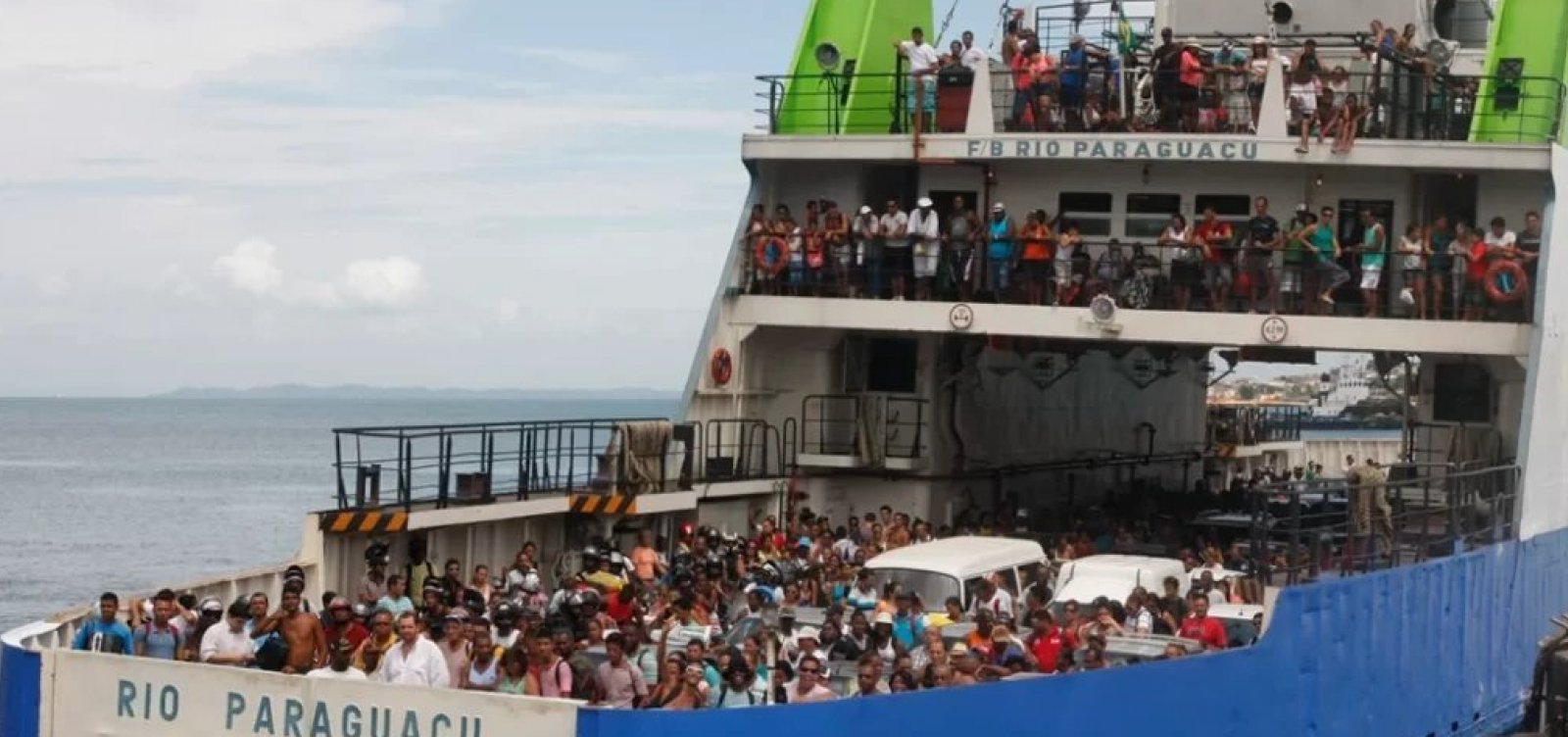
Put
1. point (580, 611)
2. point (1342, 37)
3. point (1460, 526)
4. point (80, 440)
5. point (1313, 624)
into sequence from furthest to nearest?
point (80, 440) < point (1342, 37) < point (1460, 526) < point (1313, 624) < point (580, 611)

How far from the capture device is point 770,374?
23.0 meters

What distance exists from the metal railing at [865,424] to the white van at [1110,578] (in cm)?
522

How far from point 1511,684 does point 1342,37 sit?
23.8 feet

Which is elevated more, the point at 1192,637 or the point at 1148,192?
the point at 1148,192

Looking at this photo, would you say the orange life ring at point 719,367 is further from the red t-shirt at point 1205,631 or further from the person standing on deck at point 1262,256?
the red t-shirt at point 1205,631

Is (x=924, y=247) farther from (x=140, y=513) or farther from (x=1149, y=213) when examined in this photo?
(x=140, y=513)

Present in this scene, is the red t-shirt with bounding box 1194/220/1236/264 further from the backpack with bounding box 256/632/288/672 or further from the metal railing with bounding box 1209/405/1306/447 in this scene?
the metal railing with bounding box 1209/405/1306/447

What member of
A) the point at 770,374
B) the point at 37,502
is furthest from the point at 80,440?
the point at 770,374

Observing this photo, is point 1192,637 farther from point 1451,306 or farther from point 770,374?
point 770,374

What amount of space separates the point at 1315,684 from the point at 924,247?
23.1ft

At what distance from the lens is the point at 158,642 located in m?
13.5

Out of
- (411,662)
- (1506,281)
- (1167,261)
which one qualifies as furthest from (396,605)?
(1506,281)

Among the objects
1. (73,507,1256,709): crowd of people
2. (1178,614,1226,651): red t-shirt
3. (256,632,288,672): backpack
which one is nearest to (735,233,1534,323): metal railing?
(73,507,1256,709): crowd of people

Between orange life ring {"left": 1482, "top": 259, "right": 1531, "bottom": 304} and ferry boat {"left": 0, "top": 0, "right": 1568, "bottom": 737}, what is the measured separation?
4 cm
